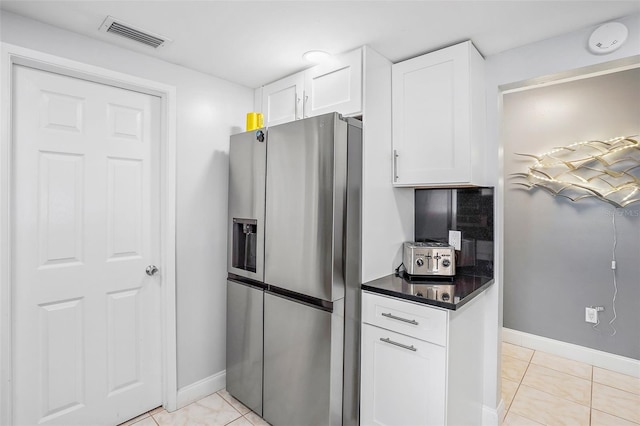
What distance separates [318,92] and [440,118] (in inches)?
31.4

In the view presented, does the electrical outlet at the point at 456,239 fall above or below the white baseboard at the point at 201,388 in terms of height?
above

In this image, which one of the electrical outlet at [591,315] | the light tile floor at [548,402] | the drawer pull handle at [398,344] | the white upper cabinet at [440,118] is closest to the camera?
the drawer pull handle at [398,344]

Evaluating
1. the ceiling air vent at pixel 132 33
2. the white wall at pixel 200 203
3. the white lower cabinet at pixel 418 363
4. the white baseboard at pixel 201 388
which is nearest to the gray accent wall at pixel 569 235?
the white lower cabinet at pixel 418 363

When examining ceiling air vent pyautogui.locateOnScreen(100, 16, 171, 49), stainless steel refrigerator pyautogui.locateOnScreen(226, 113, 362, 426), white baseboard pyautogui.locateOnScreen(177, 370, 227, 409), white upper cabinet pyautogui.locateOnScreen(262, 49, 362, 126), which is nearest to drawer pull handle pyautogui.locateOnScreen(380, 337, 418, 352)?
stainless steel refrigerator pyautogui.locateOnScreen(226, 113, 362, 426)

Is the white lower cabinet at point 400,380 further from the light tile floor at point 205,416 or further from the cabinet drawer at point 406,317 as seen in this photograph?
the light tile floor at point 205,416

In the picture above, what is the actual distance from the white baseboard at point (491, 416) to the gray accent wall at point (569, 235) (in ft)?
4.56

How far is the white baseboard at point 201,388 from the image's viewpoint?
231 cm

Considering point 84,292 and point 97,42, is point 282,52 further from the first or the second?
point 84,292

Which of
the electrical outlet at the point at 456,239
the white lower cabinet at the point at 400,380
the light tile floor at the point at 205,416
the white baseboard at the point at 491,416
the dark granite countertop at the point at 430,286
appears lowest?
the light tile floor at the point at 205,416

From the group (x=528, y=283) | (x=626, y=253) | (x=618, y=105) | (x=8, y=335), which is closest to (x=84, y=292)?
(x=8, y=335)

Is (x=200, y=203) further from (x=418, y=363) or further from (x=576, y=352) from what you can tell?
(x=576, y=352)

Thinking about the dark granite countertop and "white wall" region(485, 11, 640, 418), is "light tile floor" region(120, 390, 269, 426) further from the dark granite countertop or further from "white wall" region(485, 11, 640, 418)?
"white wall" region(485, 11, 640, 418)

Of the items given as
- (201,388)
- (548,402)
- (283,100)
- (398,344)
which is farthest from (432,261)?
(201,388)

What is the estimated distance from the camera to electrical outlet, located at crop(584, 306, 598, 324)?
2.83 metres
